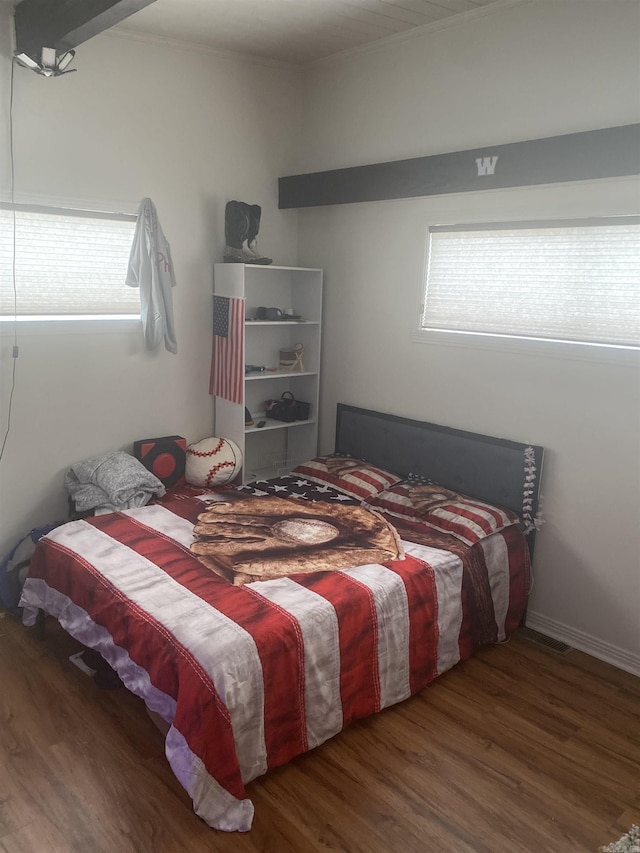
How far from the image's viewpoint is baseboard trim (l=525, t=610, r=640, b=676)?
10.00 feet

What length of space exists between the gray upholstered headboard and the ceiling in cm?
204

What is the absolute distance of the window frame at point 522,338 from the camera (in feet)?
9.58

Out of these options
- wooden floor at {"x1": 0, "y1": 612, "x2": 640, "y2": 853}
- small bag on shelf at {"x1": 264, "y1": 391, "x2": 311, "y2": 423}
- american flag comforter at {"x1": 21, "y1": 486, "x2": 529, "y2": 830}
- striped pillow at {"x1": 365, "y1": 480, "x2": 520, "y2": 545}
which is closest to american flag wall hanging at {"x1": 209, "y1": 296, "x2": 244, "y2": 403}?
small bag on shelf at {"x1": 264, "y1": 391, "x2": 311, "y2": 423}

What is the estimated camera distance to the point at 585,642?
3.20 meters

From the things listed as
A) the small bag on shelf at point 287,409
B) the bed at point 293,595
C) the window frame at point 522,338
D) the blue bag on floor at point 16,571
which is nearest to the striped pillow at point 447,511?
the bed at point 293,595

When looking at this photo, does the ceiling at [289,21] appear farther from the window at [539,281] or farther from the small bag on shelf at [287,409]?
the small bag on shelf at [287,409]

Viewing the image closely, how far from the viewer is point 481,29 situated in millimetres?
3229

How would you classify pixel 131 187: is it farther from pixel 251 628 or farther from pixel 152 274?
pixel 251 628

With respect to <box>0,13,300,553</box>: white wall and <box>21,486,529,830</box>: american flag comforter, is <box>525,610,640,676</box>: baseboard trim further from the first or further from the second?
<box>0,13,300,553</box>: white wall

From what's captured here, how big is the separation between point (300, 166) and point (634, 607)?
3.20 metres

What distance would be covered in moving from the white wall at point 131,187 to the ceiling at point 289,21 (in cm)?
16

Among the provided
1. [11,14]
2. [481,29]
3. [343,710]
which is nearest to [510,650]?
[343,710]

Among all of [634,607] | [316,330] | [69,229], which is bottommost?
[634,607]

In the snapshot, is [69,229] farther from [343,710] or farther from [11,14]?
[343,710]
